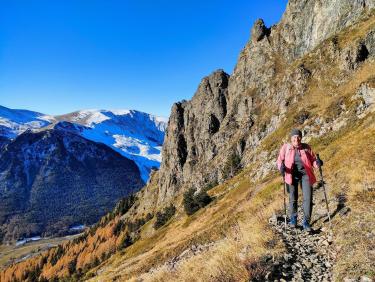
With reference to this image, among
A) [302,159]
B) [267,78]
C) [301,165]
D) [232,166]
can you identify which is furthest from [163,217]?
[302,159]

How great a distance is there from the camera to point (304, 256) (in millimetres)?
12461

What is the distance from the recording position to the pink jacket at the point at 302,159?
15.2m

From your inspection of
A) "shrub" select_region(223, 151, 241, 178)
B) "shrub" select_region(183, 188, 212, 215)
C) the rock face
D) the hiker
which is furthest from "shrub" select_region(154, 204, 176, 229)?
the hiker

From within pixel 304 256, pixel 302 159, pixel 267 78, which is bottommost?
pixel 304 256

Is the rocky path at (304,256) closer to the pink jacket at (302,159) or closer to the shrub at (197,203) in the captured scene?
the pink jacket at (302,159)

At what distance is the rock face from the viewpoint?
119 meters

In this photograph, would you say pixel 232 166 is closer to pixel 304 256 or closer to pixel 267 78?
pixel 267 78

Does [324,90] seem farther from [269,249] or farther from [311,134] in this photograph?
[269,249]

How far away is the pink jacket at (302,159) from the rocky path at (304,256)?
7.15 feet

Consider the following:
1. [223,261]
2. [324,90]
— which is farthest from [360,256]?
[324,90]

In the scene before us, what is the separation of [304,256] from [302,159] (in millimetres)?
4380

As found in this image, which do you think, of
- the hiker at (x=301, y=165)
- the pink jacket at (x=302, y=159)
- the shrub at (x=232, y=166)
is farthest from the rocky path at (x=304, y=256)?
the shrub at (x=232, y=166)

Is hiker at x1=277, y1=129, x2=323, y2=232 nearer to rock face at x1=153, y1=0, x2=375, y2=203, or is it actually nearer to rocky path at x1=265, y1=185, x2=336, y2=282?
rocky path at x1=265, y1=185, x2=336, y2=282

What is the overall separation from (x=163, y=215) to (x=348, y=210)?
5325 inches
